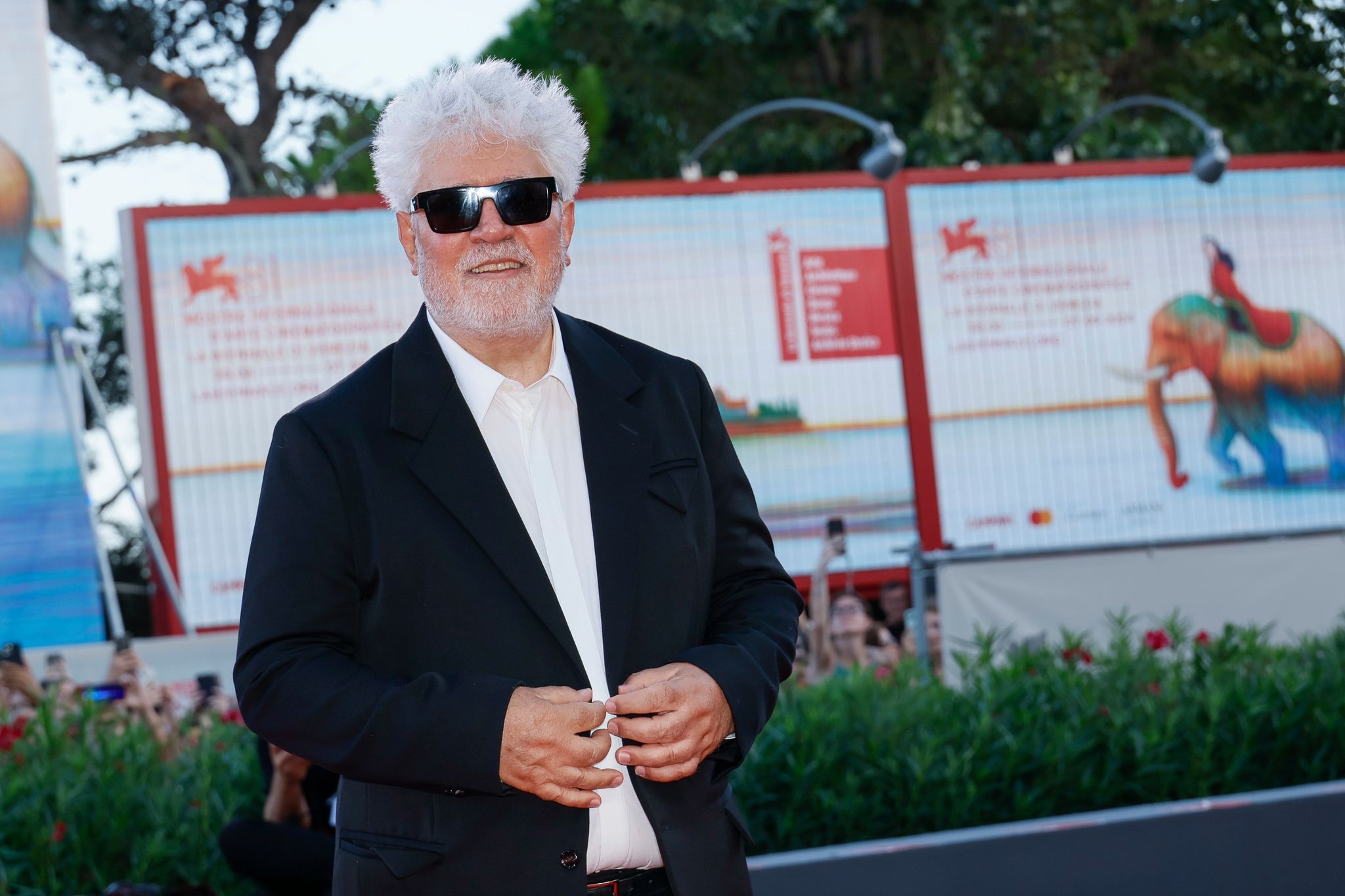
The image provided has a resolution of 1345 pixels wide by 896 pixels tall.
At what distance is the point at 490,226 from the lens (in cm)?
215

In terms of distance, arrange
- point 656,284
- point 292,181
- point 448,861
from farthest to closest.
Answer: point 292,181 < point 656,284 < point 448,861

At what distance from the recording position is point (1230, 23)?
60.2 feet

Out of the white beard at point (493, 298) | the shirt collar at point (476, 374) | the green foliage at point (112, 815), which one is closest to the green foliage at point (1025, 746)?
the green foliage at point (112, 815)

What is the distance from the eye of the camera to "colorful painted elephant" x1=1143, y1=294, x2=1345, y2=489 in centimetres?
1256

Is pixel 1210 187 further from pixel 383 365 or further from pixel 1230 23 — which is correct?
pixel 383 365

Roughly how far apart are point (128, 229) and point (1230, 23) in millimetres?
13576

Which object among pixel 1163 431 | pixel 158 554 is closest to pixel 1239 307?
pixel 1163 431

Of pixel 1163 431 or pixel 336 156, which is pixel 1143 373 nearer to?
pixel 1163 431

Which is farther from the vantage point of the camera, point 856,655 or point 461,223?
point 856,655

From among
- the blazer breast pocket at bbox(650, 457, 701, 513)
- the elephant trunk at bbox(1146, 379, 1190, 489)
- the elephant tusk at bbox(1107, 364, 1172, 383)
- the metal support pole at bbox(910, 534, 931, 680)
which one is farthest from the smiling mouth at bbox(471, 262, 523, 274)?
the elephant trunk at bbox(1146, 379, 1190, 489)

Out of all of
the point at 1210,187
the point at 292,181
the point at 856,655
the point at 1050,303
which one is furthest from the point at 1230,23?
the point at 856,655

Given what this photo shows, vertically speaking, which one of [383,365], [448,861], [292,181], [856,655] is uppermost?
[292,181]

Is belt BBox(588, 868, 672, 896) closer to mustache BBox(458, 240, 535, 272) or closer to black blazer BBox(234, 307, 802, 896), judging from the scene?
black blazer BBox(234, 307, 802, 896)

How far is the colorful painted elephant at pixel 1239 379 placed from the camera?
495 inches
